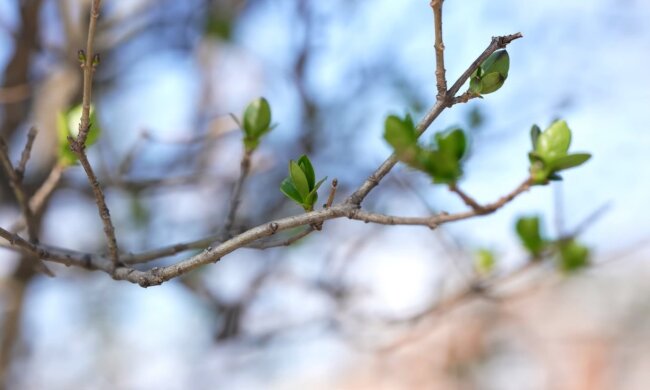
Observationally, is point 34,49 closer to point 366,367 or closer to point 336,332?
point 336,332

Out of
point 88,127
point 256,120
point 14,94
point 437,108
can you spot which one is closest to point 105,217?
point 88,127

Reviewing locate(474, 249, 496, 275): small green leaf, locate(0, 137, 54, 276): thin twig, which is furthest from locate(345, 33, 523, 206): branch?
locate(474, 249, 496, 275): small green leaf

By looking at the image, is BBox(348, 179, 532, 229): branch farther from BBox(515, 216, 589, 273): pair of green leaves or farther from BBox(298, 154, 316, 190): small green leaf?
BBox(515, 216, 589, 273): pair of green leaves

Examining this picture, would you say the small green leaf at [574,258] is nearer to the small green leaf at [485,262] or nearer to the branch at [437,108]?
the small green leaf at [485,262]

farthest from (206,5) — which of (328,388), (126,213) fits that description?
(328,388)

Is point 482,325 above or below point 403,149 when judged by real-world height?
above

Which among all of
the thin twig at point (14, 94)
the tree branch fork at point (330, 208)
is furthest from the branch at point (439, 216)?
the thin twig at point (14, 94)
